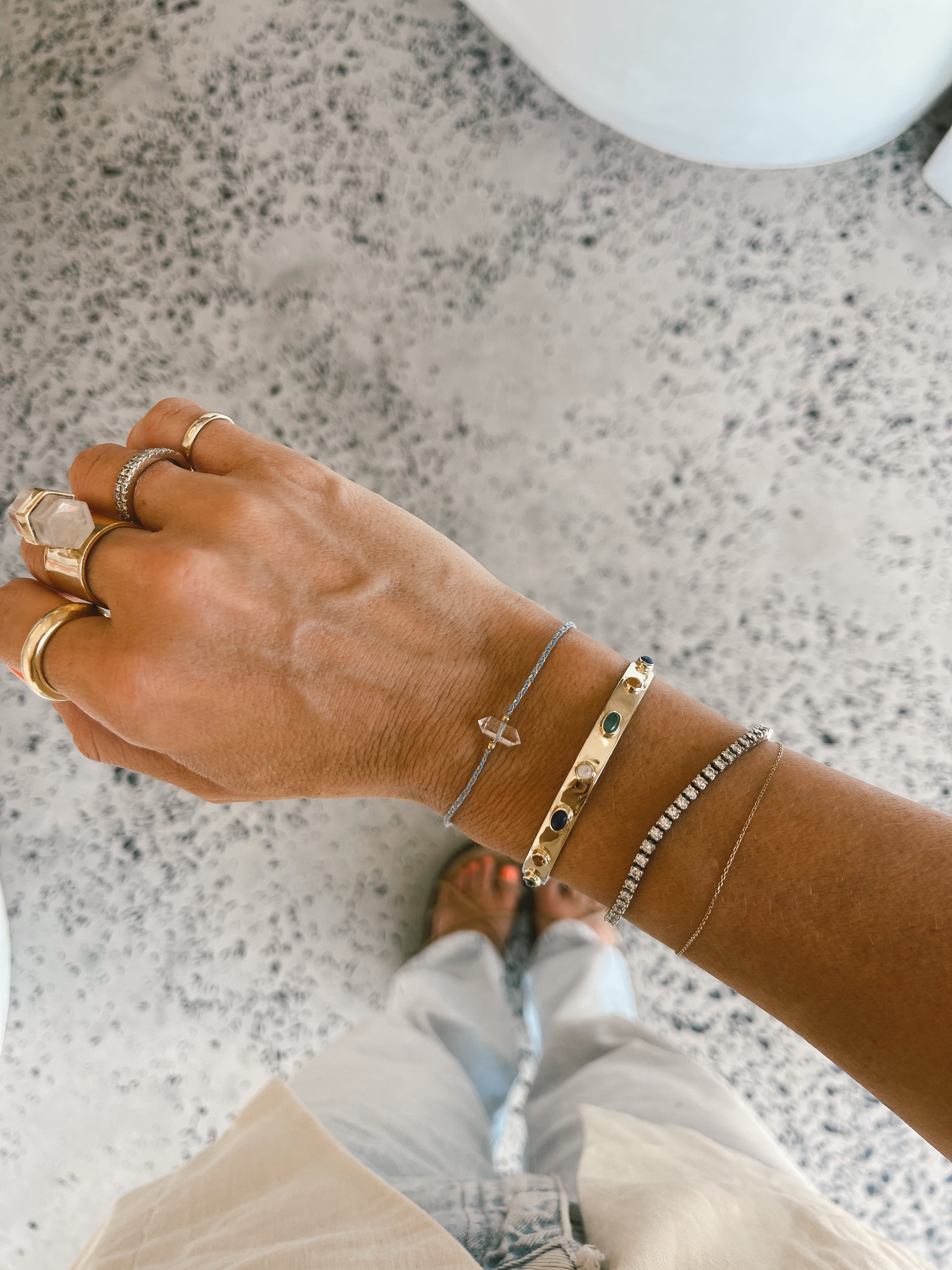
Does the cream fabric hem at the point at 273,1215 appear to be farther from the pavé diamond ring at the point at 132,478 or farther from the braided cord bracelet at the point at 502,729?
the pavé diamond ring at the point at 132,478

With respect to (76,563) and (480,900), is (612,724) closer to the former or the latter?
(76,563)

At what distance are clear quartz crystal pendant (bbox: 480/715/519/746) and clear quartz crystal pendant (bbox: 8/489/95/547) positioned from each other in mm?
358

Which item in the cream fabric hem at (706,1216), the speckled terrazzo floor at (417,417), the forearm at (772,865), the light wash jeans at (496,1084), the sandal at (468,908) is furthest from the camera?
the sandal at (468,908)

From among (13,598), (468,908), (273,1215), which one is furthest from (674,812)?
(468,908)

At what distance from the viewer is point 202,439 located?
67 cm

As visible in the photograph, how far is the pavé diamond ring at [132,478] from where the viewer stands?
64 centimetres

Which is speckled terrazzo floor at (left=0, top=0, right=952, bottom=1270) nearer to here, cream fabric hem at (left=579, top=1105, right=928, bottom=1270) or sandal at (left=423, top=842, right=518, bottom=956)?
sandal at (left=423, top=842, right=518, bottom=956)

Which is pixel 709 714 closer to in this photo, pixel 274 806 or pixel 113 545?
pixel 113 545

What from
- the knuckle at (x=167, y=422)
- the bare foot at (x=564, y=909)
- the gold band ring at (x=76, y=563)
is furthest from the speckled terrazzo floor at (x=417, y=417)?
the gold band ring at (x=76, y=563)

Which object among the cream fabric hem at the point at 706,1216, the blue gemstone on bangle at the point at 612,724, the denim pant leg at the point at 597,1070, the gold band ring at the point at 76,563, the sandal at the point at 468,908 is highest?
the blue gemstone on bangle at the point at 612,724

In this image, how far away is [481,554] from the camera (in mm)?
1188

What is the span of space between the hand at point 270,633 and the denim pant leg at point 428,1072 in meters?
0.41

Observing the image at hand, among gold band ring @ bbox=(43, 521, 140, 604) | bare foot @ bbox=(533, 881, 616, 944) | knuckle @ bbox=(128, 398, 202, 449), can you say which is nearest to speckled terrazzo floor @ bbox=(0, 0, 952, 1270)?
bare foot @ bbox=(533, 881, 616, 944)

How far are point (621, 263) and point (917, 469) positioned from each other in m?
0.54
